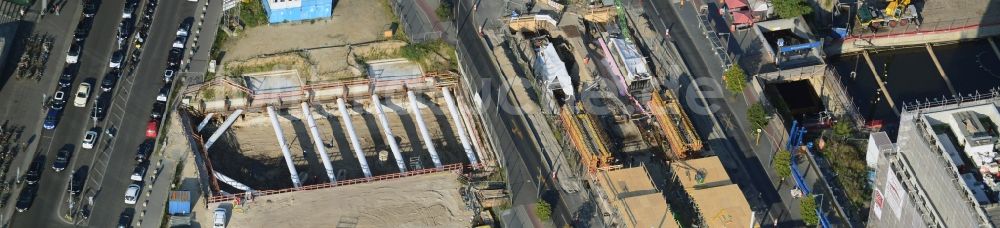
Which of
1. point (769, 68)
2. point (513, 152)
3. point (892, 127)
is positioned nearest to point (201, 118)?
point (513, 152)

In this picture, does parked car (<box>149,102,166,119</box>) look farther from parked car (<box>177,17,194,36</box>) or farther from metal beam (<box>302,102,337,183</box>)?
metal beam (<box>302,102,337,183</box>)

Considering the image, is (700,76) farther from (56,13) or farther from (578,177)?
(56,13)

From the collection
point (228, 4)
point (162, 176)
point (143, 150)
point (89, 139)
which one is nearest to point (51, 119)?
point (89, 139)

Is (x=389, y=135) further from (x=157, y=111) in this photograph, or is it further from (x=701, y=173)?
(x=701, y=173)

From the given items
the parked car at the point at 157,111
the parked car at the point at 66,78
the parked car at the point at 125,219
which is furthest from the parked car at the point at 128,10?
the parked car at the point at 125,219

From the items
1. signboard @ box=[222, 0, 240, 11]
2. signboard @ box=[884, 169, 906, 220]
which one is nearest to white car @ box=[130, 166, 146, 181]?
signboard @ box=[222, 0, 240, 11]

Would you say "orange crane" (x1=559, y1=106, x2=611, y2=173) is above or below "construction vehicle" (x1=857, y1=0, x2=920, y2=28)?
below

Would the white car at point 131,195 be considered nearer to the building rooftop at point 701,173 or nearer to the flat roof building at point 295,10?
the flat roof building at point 295,10
